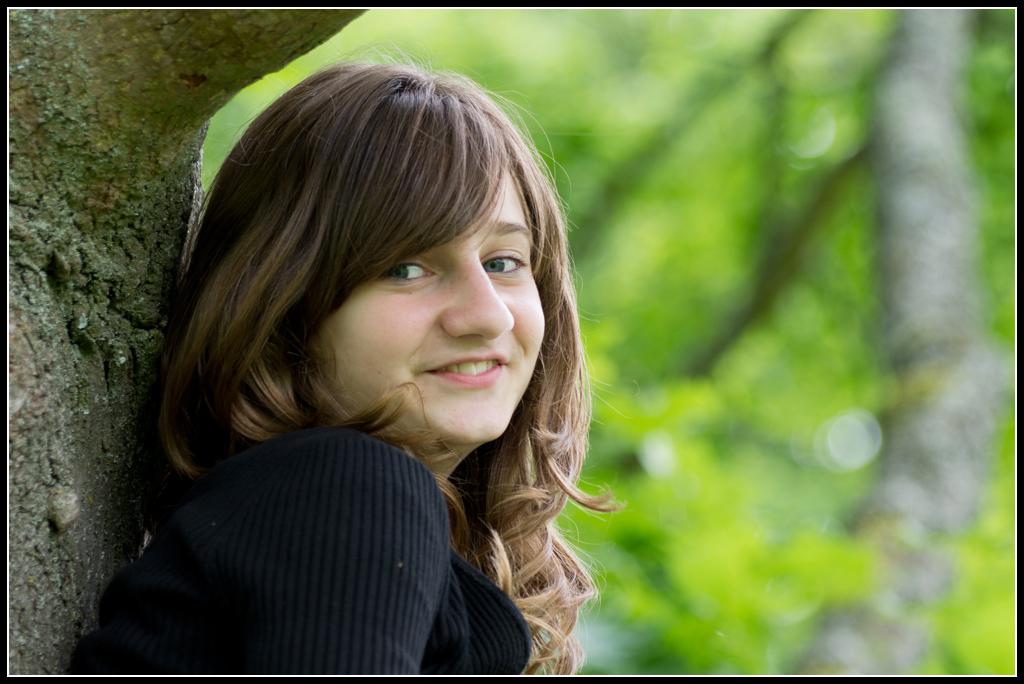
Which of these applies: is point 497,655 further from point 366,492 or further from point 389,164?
point 389,164

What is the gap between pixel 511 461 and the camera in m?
1.79

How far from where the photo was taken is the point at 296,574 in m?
1.01

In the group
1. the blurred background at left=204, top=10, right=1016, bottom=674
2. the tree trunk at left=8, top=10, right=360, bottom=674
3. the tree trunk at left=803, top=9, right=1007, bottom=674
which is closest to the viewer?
the tree trunk at left=8, top=10, right=360, bottom=674

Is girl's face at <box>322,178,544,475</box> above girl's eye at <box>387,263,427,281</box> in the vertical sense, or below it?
below

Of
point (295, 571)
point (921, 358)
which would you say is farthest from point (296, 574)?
point (921, 358)

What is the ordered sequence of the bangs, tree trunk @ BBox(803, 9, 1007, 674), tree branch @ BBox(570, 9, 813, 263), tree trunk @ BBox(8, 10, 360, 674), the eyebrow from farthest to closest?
tree branch @ BBox(570, 9, 813, 263)
tree trunk @ BBox(803, 9, 1007, 674)
the eyebrow
the bangs
tree trunk @ BBox(8, 10, 360, 674)

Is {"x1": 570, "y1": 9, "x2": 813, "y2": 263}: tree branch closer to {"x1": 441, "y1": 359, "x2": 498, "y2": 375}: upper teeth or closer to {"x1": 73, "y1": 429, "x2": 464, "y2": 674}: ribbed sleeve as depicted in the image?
{"x1": 441, "y1": 359, "x2": 498, "y2": 375}: upper teeth

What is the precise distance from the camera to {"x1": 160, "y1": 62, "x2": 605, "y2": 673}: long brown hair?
1347 millimetres

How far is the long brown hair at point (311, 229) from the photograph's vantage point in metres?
1.35

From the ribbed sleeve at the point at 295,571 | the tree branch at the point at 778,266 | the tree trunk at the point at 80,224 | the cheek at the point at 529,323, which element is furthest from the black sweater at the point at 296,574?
the tree branch at the point at 778,266

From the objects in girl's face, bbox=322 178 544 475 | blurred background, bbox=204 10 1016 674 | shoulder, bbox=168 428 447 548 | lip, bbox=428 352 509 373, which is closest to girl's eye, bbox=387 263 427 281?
girl's face, bbox=322 178 544 475

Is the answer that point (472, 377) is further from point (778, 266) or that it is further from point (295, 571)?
point (778, 266)

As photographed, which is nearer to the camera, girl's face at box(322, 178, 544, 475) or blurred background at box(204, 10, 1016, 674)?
girl's face at box(322, 178, 544, 475)

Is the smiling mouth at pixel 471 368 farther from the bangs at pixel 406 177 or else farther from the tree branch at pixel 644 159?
the tree branch at pixel 644 159
